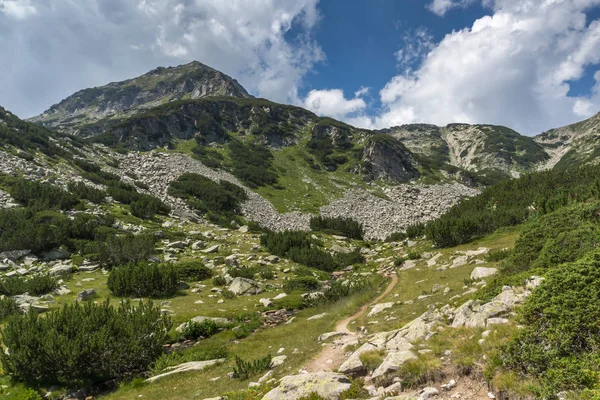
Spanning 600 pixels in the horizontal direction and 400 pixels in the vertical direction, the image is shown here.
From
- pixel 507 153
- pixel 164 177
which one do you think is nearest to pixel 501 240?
pixel 164 177

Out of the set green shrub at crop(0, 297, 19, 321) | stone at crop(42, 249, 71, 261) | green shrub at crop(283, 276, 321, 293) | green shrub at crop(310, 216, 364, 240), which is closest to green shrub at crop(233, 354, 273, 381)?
green shrub at crop(283, 276, 321, 293)

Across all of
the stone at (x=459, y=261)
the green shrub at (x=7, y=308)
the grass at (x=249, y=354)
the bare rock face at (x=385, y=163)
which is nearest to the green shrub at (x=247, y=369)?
the grass at (x=249, y=354)

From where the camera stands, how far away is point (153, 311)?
52.5ft

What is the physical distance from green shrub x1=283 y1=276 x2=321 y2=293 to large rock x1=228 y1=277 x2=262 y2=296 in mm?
2449

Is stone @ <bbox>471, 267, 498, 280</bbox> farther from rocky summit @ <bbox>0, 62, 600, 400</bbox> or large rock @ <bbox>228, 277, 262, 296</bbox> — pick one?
large rock @ <bbox>228, 277, 262, 296</bbox>

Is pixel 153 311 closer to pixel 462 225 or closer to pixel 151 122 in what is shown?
pixel 462 225

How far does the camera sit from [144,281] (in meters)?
24.1

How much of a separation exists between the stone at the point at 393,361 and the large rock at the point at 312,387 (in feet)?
2.85

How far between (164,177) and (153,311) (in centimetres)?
5785

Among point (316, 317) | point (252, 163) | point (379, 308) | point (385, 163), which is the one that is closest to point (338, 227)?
point (316, 317)

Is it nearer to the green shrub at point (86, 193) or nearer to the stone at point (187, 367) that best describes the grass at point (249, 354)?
the stone at point (187, 367)

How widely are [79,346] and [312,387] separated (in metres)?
10.5

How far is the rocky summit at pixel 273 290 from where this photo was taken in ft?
→ 24.8

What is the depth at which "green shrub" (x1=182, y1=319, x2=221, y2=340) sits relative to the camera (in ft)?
60.0
